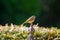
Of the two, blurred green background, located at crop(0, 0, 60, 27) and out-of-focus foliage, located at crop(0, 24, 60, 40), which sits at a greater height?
blurred green background, located at crop(0, 0, 60, 27)

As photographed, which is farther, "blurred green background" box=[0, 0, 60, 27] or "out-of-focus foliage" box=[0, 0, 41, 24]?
"out-of-focus foliage" box=[0, 0, 41, 24]

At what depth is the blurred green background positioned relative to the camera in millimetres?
13070

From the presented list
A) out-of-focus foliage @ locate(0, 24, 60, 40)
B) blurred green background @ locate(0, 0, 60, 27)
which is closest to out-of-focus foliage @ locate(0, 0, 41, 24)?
blurred green background @ locate(0, 0, 60, 27)

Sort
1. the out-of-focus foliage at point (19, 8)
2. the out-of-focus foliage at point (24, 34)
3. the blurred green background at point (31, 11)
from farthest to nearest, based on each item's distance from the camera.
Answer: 1. the out-of-focus foliage at point (19, 8)
2. the blurred green background at point (31, 11)
3. the out-of-focus foliage at point (24, 34)

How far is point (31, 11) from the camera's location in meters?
14.3

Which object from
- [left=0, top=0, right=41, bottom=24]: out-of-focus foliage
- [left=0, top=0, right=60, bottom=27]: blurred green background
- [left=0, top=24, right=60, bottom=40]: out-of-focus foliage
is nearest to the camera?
[left=0, top=24, right=60, bottom=40]: out-of-focus foliage

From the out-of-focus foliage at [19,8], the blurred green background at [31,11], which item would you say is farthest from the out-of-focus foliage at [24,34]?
the out-of-focus foliage at [19,8]

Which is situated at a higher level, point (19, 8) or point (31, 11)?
point (19, 8)

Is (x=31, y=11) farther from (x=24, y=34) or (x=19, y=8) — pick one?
(x=24, y=34)

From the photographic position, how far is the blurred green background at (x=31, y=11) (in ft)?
42.9

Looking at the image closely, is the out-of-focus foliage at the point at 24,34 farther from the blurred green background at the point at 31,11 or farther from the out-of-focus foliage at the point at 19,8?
the out-of-focus foliage at the point at 19,8

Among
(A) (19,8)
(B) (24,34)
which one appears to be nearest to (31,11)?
(A) (19,8)

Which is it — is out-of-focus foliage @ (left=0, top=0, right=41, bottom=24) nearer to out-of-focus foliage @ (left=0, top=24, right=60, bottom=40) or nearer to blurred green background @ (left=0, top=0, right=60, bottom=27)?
blurred green background @ (left=0, top=0, right=60, bottom=27)

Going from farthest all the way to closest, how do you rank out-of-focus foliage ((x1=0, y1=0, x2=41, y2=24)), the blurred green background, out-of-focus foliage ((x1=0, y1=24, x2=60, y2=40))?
out-of-focus foliage ((x1=0, y1=0, x2=41, y2=24)) < the blurred green background < out-of-focus foliage ((x1=0, y1=24, x2=60, y2=40))
